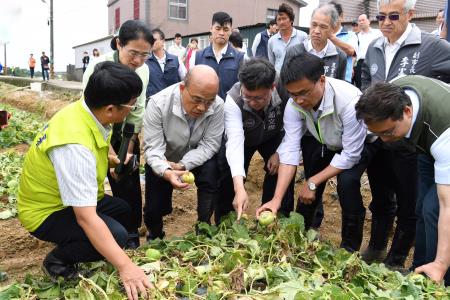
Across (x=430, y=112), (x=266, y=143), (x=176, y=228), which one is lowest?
(x=176, y=228)

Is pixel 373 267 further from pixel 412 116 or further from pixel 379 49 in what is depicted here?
pixel 379 49

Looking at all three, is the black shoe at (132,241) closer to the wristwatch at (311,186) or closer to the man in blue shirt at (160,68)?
the wristwatch at (311,186)

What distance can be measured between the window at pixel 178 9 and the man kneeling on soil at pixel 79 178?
80.5 feet

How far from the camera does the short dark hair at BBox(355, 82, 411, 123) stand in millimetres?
2502

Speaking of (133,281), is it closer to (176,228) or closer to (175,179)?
(175,179)

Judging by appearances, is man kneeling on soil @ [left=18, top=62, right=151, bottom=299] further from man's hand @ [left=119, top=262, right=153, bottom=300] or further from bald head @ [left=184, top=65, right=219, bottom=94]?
bald head @ [left=184, top=65, right=219, bottom=94]

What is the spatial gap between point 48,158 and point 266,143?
2.05m

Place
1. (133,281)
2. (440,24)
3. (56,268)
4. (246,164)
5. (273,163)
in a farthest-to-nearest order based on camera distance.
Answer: (440,24) → (246,164) → (273,163) → (56,268) → (133,281)

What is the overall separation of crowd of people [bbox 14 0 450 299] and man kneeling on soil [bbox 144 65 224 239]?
11 mm

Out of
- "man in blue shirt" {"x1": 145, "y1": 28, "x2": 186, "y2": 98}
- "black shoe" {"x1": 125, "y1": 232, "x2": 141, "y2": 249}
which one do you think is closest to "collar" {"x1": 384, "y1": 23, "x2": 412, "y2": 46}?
"black shoe" {"x1": 125, "y1": 232, "x2": 141, "y2": 249}

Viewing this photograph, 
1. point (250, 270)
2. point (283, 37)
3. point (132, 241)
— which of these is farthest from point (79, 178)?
point (283, 37)

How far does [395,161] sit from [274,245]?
1305 mm

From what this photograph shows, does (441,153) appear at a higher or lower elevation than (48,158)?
higher

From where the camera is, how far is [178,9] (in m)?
26.3
